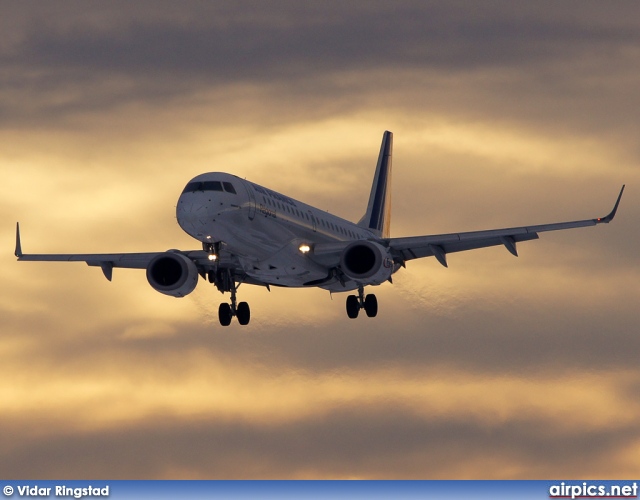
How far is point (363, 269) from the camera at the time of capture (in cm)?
6278

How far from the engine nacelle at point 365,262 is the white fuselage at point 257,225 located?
6.34ft

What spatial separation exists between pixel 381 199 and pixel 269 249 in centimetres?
2766

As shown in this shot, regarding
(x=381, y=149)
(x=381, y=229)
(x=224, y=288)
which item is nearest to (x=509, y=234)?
(x=224, y=288)

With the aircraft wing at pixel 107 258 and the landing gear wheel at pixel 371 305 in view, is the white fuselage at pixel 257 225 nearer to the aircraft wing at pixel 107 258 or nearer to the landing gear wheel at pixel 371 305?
the landing gear wheel at pixel 371 305

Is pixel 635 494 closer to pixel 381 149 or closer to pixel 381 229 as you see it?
pixel 381 229

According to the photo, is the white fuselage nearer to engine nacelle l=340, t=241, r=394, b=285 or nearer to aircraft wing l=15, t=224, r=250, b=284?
engine nacelle l=340, t=241, r=394, b=285

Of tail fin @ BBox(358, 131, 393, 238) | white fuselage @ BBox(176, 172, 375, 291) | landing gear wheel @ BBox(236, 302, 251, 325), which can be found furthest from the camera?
tail fin @ BBox(358, 131, 393, 238)

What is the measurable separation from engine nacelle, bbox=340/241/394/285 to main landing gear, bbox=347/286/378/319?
17.6 ft

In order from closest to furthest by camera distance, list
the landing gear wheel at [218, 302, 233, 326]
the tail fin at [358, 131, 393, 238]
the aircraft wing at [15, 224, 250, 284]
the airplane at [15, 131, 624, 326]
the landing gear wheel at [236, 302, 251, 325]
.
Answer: the airplane at [15, 131, 624, 326]
the landing gear wheel at [218, 302, 233, 326]
the landing gear wheel at [236, 302, 251, 325]
the aircraft wing at [15, 224, 250, 284]
the tail fin at [358, 131, 393, 238]

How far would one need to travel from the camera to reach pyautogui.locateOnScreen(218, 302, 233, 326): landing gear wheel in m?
66.0

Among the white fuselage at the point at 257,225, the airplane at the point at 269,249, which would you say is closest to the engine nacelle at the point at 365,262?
the airplane at the point at 269,249

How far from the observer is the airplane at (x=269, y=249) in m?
57.3

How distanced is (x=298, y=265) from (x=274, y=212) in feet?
11.1

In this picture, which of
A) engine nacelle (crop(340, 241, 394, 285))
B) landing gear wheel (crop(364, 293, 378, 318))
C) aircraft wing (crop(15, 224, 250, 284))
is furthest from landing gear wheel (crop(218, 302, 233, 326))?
landing gear wheel (crop(364, 293, 378, 318))
